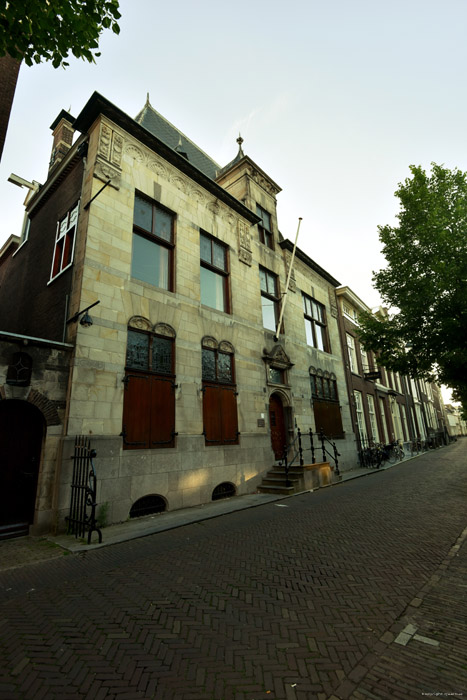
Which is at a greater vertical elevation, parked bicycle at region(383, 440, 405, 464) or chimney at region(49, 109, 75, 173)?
chimney at region(49, 109, 75, 173)

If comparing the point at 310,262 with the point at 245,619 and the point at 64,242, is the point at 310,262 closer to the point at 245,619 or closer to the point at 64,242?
the point at 64,242

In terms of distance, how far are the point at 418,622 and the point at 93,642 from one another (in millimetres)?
3062

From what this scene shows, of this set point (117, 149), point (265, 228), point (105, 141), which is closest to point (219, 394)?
point (117, 149)

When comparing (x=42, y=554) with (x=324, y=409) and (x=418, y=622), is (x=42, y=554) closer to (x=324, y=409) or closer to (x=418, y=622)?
(x=418, y=622)

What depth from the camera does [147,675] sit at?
2.50 meters

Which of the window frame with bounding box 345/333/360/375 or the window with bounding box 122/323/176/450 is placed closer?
the window with bounding box 122/323/176/450

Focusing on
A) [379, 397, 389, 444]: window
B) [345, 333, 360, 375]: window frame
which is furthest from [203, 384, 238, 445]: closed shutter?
[379, 397, 389, 444]: window

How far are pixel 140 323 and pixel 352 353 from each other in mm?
17318

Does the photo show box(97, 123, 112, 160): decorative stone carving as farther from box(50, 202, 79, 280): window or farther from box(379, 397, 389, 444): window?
box(379, 397, 389, 444): window

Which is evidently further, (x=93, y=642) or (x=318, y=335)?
(x=318, y=335)

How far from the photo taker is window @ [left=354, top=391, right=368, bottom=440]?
67.2 feet

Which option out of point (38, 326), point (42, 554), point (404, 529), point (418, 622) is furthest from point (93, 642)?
point (38, 326)

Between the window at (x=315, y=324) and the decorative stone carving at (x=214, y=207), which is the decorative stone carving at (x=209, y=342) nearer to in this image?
the decorative stone carving at (x=214, y=207)

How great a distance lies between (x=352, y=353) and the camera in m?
22.6
